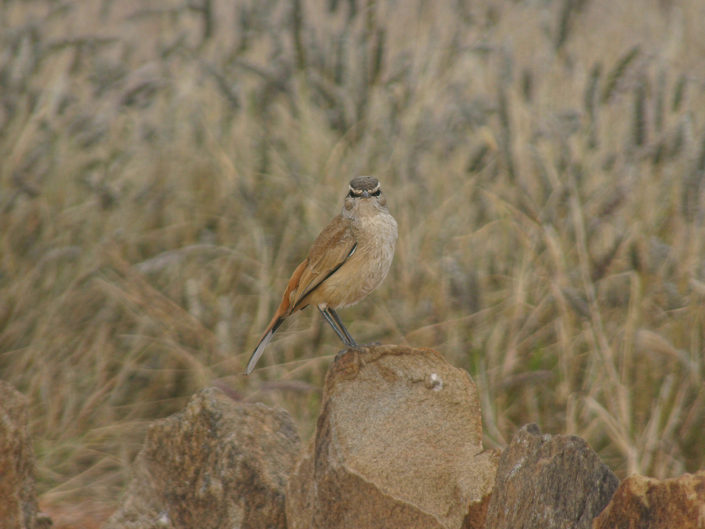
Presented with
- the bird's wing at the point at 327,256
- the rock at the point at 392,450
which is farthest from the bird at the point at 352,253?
the rock at the point at 392,450

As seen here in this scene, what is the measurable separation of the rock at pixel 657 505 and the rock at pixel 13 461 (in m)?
2.00

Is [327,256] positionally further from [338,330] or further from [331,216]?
[331,216]

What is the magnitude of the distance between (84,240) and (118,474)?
138 centimetres

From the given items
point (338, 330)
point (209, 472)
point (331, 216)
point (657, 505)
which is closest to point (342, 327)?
point (338, 330)

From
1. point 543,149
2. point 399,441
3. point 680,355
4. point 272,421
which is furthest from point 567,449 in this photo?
point 543,149

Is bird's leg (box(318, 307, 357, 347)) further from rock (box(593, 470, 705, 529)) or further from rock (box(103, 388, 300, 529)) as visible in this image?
rock (box(593, 470, 705, 529))

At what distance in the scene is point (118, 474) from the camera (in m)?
4.68

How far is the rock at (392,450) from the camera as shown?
2889 millimetres

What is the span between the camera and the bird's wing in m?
3.17

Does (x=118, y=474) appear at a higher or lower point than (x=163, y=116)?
lower

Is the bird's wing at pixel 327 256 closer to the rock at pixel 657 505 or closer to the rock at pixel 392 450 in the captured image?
the rock at pixel 392 450

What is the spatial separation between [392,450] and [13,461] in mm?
1304

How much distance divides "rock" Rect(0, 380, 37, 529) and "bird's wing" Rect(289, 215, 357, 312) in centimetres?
102

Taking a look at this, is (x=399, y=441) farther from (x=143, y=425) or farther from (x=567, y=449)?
(x=143, y=425)
